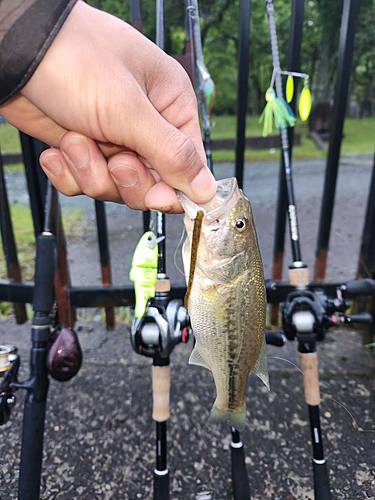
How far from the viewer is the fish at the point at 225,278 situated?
45.5 inches

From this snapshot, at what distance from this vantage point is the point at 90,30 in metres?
1.00

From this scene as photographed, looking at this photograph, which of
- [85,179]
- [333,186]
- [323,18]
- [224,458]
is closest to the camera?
[85,179]

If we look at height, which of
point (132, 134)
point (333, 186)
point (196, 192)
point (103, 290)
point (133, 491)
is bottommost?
point (133, 491)

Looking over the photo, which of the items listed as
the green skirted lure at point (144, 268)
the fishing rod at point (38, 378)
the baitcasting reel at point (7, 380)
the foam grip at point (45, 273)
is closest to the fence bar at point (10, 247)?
the fishing rod at point (38, 378)

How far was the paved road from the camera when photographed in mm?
4289

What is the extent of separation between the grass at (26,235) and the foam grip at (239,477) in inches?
86.5

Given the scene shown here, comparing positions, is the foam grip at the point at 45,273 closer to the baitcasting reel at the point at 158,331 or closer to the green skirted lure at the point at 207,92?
the baitcasting reel at the point at 158,331

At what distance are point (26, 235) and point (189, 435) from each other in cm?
395

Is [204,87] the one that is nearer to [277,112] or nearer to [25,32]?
[277,112]

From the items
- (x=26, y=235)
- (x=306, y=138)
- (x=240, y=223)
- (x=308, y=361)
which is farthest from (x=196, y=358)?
(x=306, y=138)

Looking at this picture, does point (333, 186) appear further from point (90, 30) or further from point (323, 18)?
point (323, 18)

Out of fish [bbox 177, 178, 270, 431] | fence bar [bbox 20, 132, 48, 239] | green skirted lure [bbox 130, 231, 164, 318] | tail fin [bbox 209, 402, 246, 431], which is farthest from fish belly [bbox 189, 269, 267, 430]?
fence bar [bbox 20, 132, 48, 239]

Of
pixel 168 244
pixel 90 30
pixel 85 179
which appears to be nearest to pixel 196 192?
pixel 85 179

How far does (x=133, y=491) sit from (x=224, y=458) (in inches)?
18.1
